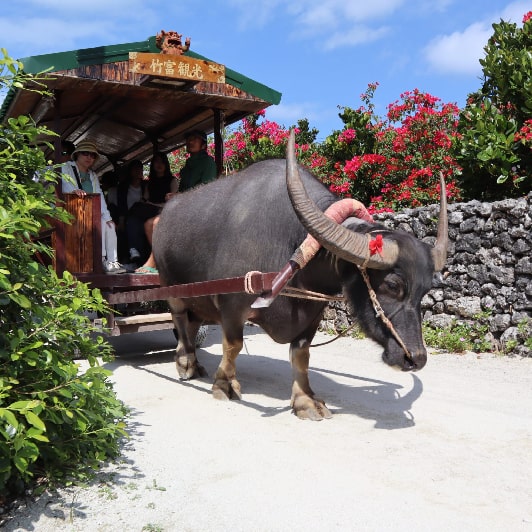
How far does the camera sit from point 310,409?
381cm

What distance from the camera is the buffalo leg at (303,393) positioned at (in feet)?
12.5

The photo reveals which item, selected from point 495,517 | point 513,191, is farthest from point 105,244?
point 513,191

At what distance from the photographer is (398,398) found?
433cm

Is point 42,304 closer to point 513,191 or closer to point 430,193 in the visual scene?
point 513,191

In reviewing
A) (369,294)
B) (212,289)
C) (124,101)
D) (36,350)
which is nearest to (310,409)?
(369,294)

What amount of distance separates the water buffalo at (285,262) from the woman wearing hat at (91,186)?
0.47 m

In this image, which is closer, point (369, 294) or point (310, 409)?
point (369, 294)

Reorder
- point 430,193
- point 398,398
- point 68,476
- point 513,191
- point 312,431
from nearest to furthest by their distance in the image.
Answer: point 68,476
point 312,431
point 398,398
point 513,191
point 430,193

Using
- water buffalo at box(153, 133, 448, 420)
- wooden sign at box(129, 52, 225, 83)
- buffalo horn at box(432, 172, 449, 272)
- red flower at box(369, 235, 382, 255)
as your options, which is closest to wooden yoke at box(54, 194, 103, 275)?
water buffalo at box(153, 133, 448, 420)

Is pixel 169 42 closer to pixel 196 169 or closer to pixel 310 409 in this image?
pixel 196 169

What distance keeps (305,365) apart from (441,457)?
123 cm

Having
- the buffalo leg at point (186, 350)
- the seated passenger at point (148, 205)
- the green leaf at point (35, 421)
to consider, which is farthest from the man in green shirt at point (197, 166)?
the green leaf at point (35, 421)

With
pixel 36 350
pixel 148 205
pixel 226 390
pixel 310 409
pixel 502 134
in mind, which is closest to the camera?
pixel 36 350

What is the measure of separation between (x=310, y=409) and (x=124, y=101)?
396 centimetres
